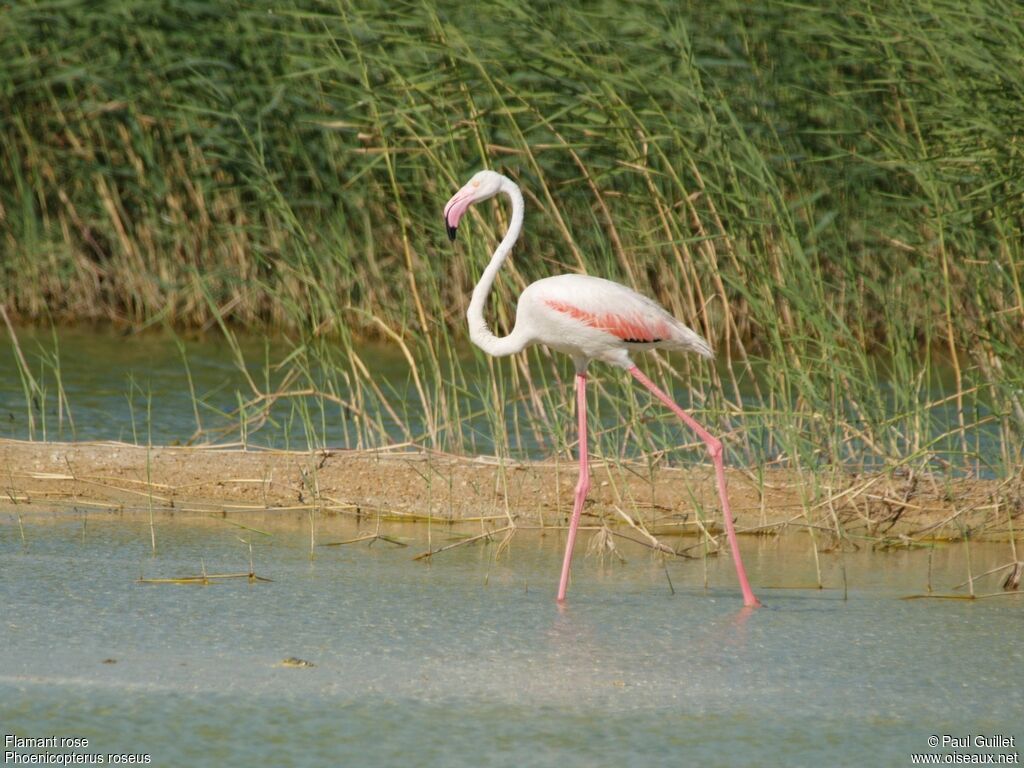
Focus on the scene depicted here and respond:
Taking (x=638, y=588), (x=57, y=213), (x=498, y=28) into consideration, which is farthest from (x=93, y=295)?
(x=638, y=588)

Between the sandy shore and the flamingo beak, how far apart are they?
40.3 inches

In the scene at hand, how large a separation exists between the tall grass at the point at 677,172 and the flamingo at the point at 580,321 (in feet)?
1.41

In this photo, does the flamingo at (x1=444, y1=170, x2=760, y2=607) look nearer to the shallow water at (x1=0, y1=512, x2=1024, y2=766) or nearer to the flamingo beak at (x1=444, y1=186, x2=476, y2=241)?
the flamingo beak at (x1=444, y1=186, x2=476, y2=241)

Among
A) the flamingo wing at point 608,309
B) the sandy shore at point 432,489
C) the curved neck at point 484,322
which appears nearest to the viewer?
the flamingo wing at point 608,309

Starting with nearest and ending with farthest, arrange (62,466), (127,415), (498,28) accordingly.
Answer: (62,466), (498,28), (127,415)

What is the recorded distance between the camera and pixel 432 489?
18.0ft

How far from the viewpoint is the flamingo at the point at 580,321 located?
A: 459 cm

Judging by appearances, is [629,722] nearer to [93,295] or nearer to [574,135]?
[574,135]

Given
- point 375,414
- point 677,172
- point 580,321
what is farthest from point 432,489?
point 677,172

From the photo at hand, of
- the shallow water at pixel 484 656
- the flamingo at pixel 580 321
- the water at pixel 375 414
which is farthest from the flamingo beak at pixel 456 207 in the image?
the shallow water at pixel 484 656

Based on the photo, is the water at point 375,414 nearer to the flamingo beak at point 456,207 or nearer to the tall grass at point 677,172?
the tall grass at point 677,172

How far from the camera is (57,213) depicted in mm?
9656

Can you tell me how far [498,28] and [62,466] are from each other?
2.50 metres

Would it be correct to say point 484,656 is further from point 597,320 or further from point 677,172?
point 677,172
